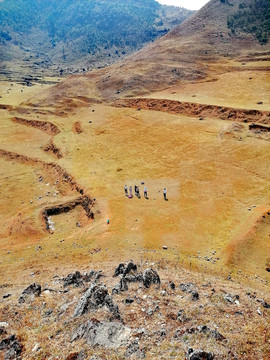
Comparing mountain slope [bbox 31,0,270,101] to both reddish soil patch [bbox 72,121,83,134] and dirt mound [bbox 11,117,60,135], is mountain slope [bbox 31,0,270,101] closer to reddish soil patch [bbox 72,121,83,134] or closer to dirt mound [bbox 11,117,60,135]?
dirt mound [bbox 11,117,60,135]

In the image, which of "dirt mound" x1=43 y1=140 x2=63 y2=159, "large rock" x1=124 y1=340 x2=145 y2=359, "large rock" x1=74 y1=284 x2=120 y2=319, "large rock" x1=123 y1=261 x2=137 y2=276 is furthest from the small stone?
"dirt mound" x1=43 y1=140 x2=63 y2=159

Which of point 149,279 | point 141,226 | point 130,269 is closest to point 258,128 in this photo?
point 141,226

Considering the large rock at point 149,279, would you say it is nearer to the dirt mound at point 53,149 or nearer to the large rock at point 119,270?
the large rock at point 119,270

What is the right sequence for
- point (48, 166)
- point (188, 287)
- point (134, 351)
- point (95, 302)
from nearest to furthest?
point (134, 351) → point (95, 302) → point (188, 287) → point (48, 166)

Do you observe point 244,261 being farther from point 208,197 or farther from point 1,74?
point 1,74

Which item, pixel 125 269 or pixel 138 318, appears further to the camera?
pixel 125 269

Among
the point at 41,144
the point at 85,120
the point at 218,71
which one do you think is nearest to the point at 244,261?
the point at 41,144

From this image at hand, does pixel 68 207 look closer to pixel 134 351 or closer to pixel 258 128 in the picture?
pixel 134 351
